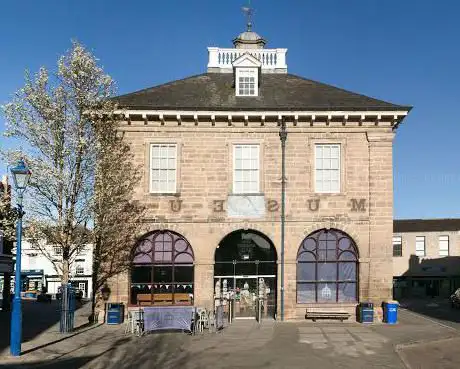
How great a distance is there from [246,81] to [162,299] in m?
9.85

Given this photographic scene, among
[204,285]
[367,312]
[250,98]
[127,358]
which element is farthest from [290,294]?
[127,358]

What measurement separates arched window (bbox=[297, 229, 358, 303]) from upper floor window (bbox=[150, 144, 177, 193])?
5.95 meters

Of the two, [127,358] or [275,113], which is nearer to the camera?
[127,358]

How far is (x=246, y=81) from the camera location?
974 inches

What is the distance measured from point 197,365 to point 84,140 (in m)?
9.54

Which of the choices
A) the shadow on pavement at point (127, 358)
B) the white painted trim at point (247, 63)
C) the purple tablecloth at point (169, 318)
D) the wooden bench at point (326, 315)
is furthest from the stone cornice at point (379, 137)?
the shadow on pavement at point (127, 358)

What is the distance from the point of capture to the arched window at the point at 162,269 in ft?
75.9

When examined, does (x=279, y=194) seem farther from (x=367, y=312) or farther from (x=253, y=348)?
(x=253, y=348)

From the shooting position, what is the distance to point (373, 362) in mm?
14469

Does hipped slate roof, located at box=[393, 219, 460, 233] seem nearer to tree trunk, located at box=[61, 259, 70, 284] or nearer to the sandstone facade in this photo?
the sandstone facade

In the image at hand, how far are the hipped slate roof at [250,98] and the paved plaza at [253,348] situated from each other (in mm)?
8549

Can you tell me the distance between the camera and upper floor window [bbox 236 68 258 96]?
24672 mm

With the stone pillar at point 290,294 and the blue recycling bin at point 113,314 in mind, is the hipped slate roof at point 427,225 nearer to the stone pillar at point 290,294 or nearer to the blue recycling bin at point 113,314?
the stone pillar at point 290,294

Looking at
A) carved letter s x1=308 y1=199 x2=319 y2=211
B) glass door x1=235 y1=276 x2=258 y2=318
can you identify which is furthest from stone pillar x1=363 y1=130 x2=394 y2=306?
glass door x1=235 y1=276 x2=258 y2=318
